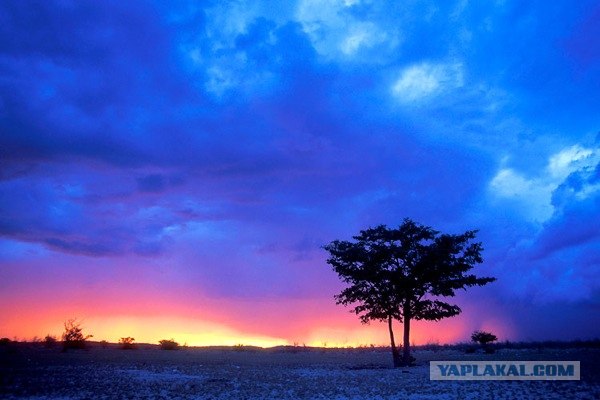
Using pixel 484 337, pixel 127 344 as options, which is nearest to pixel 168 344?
pixel 127 344

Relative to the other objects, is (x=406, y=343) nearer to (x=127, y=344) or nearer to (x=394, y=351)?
(x=394, y=351)

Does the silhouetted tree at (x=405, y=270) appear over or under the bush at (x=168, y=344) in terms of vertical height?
over

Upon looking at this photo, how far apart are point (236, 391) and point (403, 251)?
2349 cm

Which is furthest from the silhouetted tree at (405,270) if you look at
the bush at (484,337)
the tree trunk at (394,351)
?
the bush at (484,337)

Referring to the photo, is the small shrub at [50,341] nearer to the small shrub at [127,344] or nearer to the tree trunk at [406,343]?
the small shrub at [127,344]

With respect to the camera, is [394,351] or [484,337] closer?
[394,351]

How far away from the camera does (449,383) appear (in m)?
22.9

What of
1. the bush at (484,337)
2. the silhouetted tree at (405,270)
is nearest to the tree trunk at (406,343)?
the silhouetted tree at (405,270)

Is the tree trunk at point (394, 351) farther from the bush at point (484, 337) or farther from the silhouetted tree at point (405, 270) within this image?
the bush at point (484, 337)

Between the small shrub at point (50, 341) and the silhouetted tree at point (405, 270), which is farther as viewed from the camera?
the small shrub at point (50, 341)

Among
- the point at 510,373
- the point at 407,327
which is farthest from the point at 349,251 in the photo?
the point at 510,373

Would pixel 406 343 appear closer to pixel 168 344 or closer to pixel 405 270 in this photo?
pixel 405 270

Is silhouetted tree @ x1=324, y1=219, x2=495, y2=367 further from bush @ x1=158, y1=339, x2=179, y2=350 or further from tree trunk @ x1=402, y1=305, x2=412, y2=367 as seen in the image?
bush @ x1=158, y1=339, x2=179, y2=350

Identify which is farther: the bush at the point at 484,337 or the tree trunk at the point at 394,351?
the bush at the point at 484,337
